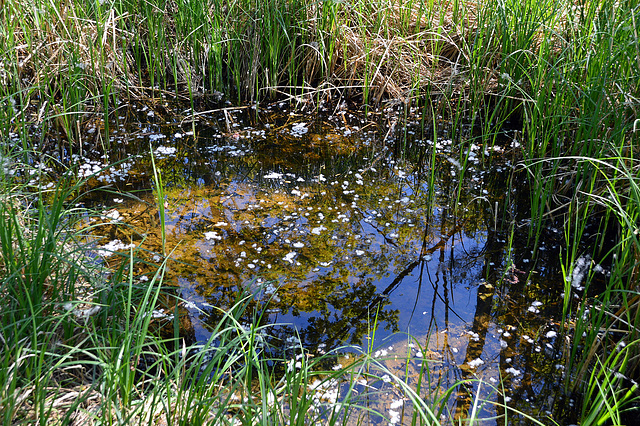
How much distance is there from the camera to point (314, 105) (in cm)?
434

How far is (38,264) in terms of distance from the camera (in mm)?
1848

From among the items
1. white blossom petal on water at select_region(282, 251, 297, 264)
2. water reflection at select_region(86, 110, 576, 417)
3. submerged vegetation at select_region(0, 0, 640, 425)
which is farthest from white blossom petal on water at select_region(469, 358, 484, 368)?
white blossom petal on water at select_region(282, 251, 297, 264)

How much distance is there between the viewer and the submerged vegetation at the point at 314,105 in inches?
77.9

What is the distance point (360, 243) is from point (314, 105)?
1.94 m

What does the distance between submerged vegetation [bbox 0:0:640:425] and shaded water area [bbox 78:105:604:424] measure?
0.28 feet

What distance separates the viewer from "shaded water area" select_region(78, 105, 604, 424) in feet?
7.10

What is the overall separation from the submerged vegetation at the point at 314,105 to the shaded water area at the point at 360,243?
0.09m

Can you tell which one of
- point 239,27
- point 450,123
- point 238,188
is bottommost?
point 238,188

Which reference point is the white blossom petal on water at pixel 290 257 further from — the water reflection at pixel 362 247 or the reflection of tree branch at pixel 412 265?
the reflection of tree branch at pixel 412 265

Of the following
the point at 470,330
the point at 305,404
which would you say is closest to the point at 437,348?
the point at 470,330

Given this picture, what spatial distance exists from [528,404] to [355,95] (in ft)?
10.6

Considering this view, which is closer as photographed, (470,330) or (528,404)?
(528,404)

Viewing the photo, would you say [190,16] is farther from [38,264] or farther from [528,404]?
[528,404]

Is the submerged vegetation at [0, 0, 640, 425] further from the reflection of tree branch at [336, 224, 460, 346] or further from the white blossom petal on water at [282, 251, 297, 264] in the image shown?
the white blossom petal on water at [282, 251, 297, 264]
